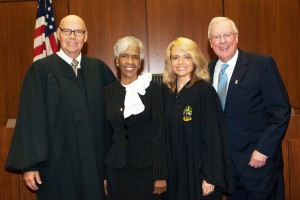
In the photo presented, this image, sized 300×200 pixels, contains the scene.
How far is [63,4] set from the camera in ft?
18.2

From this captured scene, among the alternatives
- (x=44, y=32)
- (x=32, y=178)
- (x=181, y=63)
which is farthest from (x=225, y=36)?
(x=44, y=32)

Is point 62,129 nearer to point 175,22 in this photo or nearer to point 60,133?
point 60,133

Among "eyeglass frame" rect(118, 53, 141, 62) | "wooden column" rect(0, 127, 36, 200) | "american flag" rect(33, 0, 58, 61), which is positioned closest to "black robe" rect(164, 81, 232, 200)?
"eyeglass frame" rect(118, 53, 141, 62)

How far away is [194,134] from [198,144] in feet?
0.26

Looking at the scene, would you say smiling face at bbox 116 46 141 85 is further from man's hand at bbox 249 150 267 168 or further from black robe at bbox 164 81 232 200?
man's hand at bbox 249 150 267 168

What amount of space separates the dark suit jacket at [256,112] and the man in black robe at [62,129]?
109 cm

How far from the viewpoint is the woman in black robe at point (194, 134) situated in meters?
2.41

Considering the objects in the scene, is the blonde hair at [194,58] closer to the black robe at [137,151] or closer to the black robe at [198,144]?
the black robe at [198,144]

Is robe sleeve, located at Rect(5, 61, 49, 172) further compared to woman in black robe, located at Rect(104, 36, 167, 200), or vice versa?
woman in black robe, located at Rect(104, 36, 167, 200)

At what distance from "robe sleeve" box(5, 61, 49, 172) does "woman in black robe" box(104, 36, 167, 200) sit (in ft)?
1.71

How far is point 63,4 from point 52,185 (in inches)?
148

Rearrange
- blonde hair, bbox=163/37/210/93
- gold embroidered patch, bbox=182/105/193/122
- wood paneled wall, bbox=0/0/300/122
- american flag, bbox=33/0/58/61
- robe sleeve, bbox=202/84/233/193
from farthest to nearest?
wood paneled wall, bbox=0/0/300/122, american flag, bbox=33/0/58/61, blonde hair, bbox=163/37/210/93, gold embroidered patch, bbox=182/105/193/122, robe sleeve, bbox=202/84/233/193

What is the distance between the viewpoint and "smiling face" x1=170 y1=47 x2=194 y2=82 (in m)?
2.59

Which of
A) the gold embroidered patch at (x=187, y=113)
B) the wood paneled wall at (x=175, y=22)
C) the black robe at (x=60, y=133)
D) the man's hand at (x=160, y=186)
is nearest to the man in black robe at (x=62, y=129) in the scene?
the black robe at (x=60, y=133)
